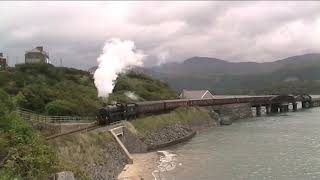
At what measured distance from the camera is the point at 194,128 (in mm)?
92438

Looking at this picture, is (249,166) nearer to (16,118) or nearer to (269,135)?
(16,118)

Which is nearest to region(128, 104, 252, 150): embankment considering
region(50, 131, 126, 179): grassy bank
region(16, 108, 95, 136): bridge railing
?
region(16, 108, 95, 136): bridge railing

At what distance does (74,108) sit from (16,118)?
31.5m

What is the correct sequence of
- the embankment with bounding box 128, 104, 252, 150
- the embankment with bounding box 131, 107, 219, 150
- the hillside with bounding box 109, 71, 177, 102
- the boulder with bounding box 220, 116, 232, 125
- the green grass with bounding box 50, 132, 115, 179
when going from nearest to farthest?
the green grass with bounding box 50, 132, 115, 179 → the embankment with bounding box 131, 107, 219, 150 → the embankment with bounding box 128, 104, 252, 150 → the hillside with bounding box 109, 71, 177, 102 → the boulder with bounding box 220, 116, 232, 125

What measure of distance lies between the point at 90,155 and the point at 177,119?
4410 cm

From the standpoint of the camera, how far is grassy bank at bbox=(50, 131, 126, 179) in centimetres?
3909

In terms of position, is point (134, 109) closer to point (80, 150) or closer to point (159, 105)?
point (159, 105)

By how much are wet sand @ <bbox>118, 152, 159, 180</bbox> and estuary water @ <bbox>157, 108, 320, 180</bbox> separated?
1577 millimetres

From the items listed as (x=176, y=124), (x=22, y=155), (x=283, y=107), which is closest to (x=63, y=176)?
(x=22, y=155)

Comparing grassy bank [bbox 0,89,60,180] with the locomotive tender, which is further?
the locomotive tender

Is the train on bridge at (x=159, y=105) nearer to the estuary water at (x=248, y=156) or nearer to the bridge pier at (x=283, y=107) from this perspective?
the bridge pier at (x=283, y=107)

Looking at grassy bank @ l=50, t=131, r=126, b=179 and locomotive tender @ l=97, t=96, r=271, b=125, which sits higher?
locomotive tender @ l=97, t=96, r=271, b=125

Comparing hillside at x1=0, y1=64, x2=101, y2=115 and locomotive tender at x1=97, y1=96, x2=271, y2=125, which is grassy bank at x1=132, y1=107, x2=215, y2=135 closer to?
locomotive tender at x1=97, y1=96, x2=271, y2=125

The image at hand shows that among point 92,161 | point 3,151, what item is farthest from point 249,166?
point 3,151
